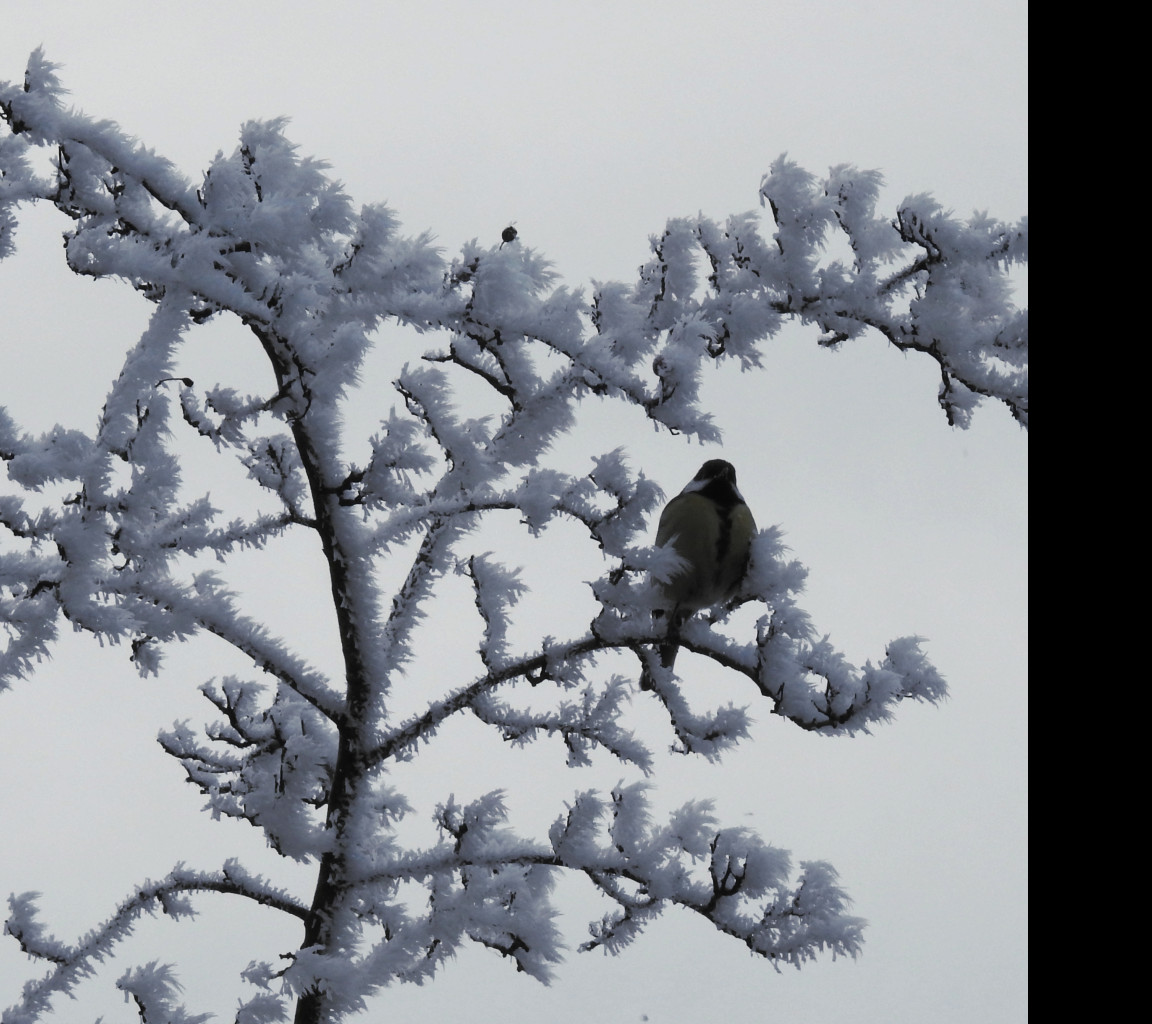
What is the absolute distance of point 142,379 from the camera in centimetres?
347

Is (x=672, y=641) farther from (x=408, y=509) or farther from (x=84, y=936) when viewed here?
(x=84, y=936)

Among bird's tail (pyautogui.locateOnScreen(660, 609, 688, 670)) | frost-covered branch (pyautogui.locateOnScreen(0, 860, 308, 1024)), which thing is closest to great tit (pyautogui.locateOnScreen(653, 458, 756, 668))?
bird's tail (pyautogui.locateOnScreen(660, 609, 688, 670))

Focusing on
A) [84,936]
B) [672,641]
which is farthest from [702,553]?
[84,936]

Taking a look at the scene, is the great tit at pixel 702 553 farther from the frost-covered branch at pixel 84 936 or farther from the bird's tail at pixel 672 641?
the frost-covered branch at pixel 84 936

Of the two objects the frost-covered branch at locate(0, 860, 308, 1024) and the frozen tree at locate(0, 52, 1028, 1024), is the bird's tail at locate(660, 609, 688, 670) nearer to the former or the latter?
the frozen tree at locate(0, 52, 1028, 1024)

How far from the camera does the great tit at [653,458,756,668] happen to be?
12.8 feet

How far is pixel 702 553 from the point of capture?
12.9 ft

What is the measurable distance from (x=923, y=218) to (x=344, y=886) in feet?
10.4

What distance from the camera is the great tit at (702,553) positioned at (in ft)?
12.8

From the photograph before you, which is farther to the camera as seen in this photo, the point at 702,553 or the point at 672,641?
the point at 702,553

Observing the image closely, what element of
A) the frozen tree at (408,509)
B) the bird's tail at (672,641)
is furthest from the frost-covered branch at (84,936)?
the bird's tail at (672,641)

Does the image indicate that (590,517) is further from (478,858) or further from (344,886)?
(344,886)
